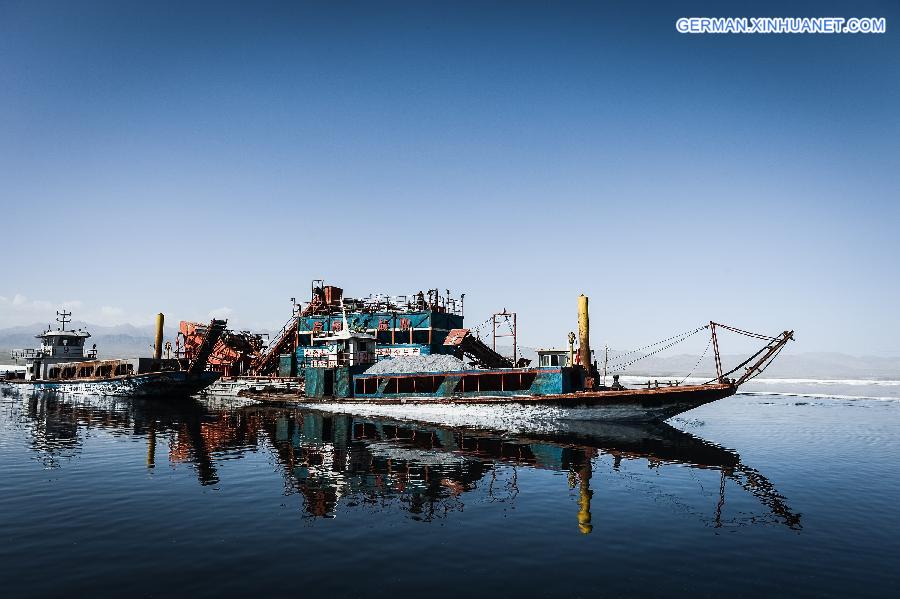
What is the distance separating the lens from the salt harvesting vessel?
117 ft

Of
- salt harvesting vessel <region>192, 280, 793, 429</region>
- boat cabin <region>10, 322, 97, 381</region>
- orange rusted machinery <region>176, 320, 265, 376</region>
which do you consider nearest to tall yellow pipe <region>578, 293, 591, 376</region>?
salt harvesting vessel <region>192, 280, 793, 429</region>

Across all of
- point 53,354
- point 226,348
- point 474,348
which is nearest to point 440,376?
point 474,348

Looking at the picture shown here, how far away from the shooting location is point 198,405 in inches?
2046

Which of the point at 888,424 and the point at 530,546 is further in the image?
the point at 888,424

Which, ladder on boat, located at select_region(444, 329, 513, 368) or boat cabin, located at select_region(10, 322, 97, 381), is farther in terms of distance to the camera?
boat cabin, located at select_region(10, 322, 97, 381)

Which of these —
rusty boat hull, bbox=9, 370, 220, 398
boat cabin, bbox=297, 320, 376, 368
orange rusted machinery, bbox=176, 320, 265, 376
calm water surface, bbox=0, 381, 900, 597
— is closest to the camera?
calm water surface, bbox=0, 381, 900, 597

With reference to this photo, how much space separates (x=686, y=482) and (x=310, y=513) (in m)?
14.3

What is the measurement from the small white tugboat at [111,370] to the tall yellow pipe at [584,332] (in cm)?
4081

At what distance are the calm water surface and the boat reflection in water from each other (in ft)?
0.54

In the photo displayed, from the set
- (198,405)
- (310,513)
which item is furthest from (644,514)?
A: (198,405)

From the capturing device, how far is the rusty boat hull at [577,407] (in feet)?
116

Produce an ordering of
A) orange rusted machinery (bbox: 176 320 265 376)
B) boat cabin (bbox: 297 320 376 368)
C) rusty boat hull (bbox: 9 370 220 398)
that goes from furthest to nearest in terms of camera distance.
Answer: orange rusted machinery (bbox: 176 320 265 376) → rusty boat hull (bbox: 9 370 220 398) → boat cabin (bbox: 297 320 376 368)

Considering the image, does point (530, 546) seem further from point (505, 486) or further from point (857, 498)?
point (857, 498)

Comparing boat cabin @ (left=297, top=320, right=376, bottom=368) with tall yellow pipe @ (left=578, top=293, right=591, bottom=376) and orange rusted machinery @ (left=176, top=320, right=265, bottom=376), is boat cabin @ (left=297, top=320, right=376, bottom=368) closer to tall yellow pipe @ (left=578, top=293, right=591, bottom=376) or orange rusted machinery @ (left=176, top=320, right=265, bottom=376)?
tall yellow pipe @ (left=578, top=293, right=591, bottom=376)
